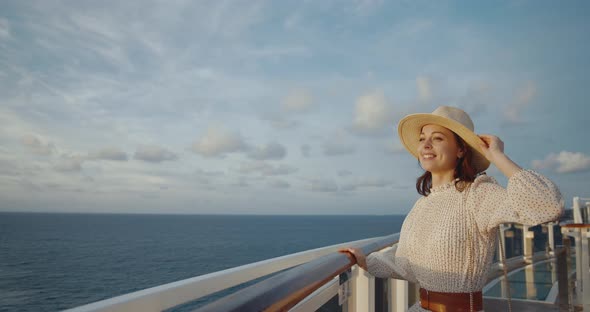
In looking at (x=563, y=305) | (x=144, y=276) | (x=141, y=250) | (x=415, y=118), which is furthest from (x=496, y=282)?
(x=141, y=250)

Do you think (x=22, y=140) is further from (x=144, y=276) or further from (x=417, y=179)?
(x=417, y=179)

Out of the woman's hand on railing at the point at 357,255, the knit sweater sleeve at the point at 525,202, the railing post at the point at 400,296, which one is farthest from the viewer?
the railing post at the point at 400,296

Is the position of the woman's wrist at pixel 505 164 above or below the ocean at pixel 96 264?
above

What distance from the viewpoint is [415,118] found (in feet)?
5.85

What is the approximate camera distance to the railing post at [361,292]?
1950 mm

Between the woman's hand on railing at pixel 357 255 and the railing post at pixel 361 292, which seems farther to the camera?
the railing post at pixel 361 292

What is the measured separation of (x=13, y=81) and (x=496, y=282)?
105m

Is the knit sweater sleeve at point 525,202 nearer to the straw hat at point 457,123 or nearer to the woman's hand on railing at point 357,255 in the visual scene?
the straw hat at point 457,123

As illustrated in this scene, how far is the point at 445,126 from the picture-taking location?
167cm

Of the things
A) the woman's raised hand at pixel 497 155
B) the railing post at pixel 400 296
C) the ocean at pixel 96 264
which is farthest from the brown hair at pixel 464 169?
the ocean at pixel 96 264

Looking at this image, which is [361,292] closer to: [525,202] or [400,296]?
[400,296]

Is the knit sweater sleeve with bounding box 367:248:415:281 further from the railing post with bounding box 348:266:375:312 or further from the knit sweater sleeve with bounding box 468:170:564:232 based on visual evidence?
the knit sweater sleeve with bounding box 468:170:564:232

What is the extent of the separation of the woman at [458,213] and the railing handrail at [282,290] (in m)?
0.42

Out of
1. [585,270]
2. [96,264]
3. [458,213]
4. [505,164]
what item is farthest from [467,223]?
[96,264]
